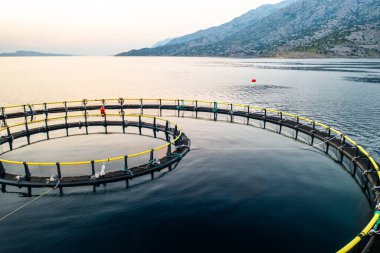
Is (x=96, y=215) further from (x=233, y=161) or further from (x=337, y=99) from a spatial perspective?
(x=337, y=99)

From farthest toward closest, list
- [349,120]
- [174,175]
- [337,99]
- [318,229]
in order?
1. [337,99]
2. [349,120]
3. [174,175]
4. [318,229]

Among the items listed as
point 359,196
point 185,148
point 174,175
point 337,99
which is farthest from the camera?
point 337,99

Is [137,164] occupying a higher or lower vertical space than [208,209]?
higher

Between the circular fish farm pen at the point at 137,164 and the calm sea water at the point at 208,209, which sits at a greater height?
the circular fish farm pen at the point at 137,164

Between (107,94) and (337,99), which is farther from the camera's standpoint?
(107,94)

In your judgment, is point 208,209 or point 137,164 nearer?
point 208,209

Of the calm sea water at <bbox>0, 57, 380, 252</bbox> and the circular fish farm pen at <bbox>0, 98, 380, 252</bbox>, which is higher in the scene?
the circular fish farm pen at <bbox>0, 98, 380, 252</bbox>

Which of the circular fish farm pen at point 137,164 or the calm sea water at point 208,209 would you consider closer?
the calm sea water at point 208,209

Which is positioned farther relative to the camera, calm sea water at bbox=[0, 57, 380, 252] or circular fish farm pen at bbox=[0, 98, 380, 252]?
circular fish farm pen at bbox=[0, 98, 380, 252]

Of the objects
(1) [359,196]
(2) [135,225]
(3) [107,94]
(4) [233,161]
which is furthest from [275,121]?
(3) [107,94]

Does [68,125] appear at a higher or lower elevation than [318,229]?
higher

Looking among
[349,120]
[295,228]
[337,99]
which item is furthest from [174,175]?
[337,99]
